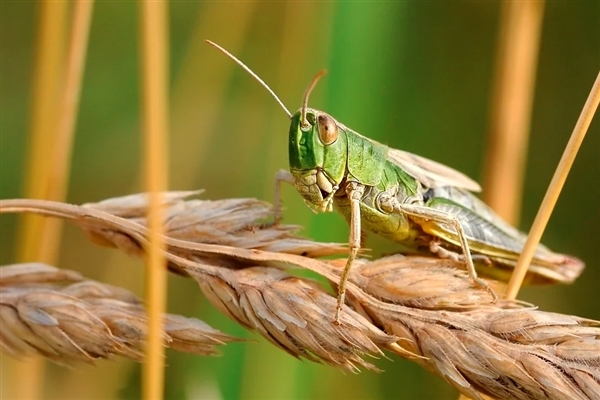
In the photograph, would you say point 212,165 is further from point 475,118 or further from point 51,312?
point 51,312

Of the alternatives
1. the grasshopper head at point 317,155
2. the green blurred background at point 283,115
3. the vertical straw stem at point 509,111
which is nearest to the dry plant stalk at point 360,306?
the grasshopper head at point 317,155

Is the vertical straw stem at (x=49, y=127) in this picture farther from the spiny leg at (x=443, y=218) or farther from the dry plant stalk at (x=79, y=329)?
the spiny leg at (x=443, y=218)

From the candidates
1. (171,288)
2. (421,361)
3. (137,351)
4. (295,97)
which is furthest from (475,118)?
(137,351)

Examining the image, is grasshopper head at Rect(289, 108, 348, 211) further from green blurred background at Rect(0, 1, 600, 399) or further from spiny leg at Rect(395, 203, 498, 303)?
spiny leg at Rect(395, 203, 498, 303)

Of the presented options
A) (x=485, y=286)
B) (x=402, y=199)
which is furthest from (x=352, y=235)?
(x=402, y=199)

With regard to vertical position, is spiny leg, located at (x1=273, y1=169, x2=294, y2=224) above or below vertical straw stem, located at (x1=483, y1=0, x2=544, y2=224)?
below

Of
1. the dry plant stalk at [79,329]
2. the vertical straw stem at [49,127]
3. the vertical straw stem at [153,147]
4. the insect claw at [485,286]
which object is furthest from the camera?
the vertical straw stem at [49,127]

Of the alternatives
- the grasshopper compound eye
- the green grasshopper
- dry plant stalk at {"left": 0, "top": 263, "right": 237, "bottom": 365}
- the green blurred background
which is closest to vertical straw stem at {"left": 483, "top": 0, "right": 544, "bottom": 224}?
the green grasshopper
